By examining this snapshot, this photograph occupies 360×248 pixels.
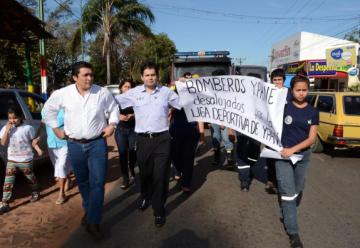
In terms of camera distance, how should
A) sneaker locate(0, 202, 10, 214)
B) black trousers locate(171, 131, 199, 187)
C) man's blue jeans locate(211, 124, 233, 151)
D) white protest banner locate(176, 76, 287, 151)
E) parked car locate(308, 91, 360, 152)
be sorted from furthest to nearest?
parked car locate(308, 91, 360, 152)
man's blue jeans locate(211, 124, 233, 151)
black trousers locate(171, 131, 199, 187)
sneaker locate(0, 202, 10, 214)
white protest banner locate(176, 76, 287, 151)

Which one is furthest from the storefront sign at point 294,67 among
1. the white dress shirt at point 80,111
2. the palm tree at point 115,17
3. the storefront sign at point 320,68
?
the white dress shirt at point 80,111

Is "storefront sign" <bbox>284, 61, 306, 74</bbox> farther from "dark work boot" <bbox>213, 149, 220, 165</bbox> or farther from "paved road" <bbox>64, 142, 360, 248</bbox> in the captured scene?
"paved road" <bbox>64, 142, 360, 248</bbox>

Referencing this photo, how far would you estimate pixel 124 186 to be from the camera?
652 cm

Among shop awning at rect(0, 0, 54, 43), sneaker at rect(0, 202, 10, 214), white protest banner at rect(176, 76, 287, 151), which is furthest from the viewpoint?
shop awning at rect(0, 0, 54, 43)

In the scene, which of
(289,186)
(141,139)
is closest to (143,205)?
(141,139)

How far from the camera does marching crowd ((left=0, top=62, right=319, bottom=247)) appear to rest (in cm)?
424

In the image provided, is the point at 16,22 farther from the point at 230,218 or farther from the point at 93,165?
the point at 230,218

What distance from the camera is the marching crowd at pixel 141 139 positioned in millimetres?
4238

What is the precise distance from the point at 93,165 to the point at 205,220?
159 centimetres

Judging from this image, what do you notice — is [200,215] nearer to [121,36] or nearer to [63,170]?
[63,170]

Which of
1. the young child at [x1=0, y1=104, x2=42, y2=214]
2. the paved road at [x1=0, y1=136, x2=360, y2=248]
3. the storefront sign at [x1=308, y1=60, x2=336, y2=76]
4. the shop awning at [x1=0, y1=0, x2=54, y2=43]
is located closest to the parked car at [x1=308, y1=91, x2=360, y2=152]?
the paved road at [x1=0, y1=136, x2=360, y2=248]

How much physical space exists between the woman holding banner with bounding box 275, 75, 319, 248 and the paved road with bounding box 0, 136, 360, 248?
324 millimetres

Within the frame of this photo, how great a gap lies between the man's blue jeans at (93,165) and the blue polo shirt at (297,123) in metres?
1.94

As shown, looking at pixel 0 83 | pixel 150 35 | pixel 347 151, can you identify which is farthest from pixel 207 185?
pixel 150 35
